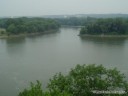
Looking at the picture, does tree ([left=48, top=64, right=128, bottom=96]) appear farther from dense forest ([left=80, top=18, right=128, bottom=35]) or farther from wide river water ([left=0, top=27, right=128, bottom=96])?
dense forest ([left=80, top=18, right=128, bottom=35])

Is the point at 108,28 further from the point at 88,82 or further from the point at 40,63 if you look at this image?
the point at 88,82

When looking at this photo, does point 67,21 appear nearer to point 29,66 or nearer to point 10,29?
point 10,29

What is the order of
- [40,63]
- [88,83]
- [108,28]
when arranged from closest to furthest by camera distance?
A: [88,83] < [40,63] < [108,28]

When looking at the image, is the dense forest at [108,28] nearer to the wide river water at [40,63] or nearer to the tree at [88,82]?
the wide river water at [40,63]

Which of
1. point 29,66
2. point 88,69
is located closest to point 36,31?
point 29,66

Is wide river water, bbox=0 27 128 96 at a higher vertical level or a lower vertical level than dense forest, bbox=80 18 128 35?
lower

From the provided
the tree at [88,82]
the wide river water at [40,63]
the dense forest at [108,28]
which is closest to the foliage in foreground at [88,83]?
the tree at [88,82]

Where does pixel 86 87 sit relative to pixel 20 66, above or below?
above

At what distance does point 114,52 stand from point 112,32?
26.4 ft

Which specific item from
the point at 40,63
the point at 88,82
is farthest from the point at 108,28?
the point at 88,82

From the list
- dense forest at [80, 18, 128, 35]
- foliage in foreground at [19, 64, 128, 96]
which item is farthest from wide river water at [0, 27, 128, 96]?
dense forest at [80, 18, 128, 35]

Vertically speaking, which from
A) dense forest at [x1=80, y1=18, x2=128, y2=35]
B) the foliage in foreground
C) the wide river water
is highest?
the foliage in foreground

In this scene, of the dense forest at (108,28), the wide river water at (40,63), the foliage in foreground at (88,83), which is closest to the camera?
the foliage in foreground at (88,83)

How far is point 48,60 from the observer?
11188 mm
